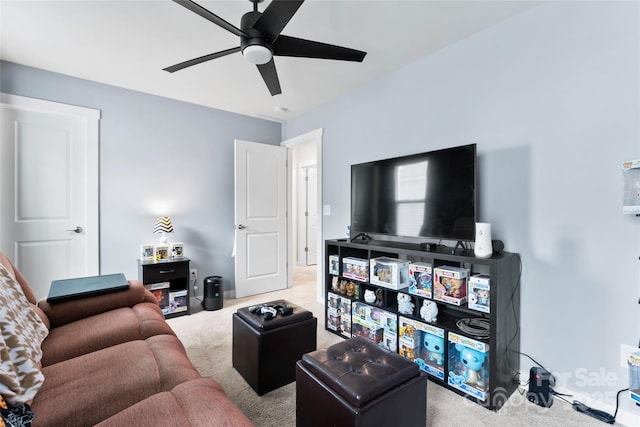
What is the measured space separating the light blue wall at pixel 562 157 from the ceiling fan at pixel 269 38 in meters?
1.08

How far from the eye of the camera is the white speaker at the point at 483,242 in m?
1.86

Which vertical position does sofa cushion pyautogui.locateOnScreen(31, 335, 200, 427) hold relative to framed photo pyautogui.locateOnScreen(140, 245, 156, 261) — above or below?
below

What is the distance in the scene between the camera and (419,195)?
224cm

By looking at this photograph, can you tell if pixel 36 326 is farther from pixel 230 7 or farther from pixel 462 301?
pixel 462 301

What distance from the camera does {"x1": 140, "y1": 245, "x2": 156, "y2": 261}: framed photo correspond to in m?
3.17

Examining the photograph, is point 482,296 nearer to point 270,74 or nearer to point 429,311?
point 429,311

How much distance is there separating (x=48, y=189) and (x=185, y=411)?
10.1 ft

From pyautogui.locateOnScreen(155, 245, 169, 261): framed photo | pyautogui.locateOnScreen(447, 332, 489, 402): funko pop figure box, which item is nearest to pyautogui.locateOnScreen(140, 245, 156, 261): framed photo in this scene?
pyautogui.locateOnScreen(155, 245, 169, 261): framed photo

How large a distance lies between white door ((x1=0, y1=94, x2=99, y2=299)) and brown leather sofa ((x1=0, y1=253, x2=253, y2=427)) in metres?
1.50

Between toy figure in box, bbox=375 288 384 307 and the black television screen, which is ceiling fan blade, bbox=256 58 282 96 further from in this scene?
toy figure in box, bbox=375 288 384 307

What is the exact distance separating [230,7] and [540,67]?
82.8 inches

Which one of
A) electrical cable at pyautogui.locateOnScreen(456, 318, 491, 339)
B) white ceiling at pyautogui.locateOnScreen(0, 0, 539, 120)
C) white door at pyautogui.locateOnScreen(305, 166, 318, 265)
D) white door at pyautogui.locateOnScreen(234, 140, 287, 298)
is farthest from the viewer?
white door at pyautogui.locateOnScreen(305, 166, 318, 265)

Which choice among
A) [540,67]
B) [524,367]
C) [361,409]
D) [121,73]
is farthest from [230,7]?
[524,367]

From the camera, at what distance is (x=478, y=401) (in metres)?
1.78
